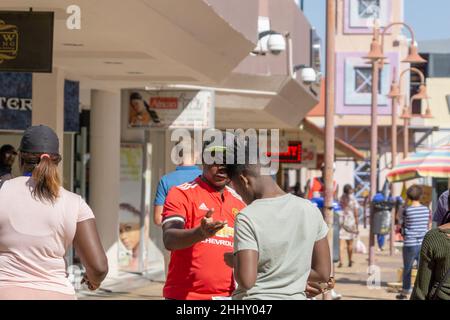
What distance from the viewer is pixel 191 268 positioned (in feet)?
23.3

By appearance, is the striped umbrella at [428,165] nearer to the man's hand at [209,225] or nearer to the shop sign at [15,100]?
the shop sign at [15,100]

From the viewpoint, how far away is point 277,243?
18.4 feet

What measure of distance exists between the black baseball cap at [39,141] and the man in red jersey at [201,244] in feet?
4.24

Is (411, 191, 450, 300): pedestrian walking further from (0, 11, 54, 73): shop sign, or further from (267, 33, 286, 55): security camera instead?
(267, 33, 286, 55): security camera

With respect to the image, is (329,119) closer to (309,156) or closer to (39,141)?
(39,141)

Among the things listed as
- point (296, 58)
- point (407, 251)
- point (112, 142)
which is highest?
point (296, 58)

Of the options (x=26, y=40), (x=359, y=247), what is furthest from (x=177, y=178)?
(x=359, y=247)

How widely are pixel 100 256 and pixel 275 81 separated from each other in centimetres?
1851

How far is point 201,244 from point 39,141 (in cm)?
158

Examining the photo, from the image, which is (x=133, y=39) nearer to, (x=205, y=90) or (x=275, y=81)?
(x=205, y=90)

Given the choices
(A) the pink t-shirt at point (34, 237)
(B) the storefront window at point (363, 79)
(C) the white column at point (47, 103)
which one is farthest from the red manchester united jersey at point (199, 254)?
(B) the storefront window at point (363, 79)

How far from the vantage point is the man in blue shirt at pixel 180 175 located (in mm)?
9039
